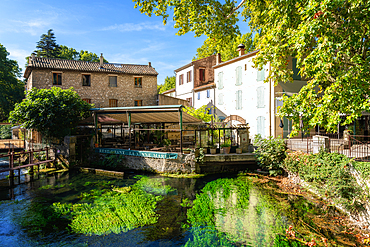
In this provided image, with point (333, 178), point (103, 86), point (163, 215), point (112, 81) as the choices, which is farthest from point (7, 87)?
point (333, 178)

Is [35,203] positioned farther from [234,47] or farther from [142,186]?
[234,47]

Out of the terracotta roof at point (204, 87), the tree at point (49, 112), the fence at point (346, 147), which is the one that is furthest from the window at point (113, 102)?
the fence at point (346, 147)

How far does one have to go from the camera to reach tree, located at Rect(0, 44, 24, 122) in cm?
3158

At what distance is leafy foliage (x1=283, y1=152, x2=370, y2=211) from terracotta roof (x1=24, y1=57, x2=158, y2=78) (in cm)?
2089

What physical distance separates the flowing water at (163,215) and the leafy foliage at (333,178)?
2.07ft

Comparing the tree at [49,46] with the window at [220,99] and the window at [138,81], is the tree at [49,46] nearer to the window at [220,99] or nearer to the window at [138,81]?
the window at [138,81]

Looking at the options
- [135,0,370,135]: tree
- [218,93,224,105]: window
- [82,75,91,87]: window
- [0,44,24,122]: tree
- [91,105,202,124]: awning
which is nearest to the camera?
[135,0,370,135]: tree

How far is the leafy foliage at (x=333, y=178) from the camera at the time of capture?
6.70 metres

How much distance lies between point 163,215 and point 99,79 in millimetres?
20684

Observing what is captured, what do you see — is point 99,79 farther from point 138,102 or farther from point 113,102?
point 138,102

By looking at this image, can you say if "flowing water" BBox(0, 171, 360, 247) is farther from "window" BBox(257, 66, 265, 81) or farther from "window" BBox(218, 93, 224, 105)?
"window" BBox(218, 93, 224, 105)

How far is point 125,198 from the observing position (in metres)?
8.96

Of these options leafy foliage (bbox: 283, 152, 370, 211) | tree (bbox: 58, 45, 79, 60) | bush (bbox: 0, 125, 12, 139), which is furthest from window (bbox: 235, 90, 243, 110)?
tree (bbox: 58, 45, 79, 60)

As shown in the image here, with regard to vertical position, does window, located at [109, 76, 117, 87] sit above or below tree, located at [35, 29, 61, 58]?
below
